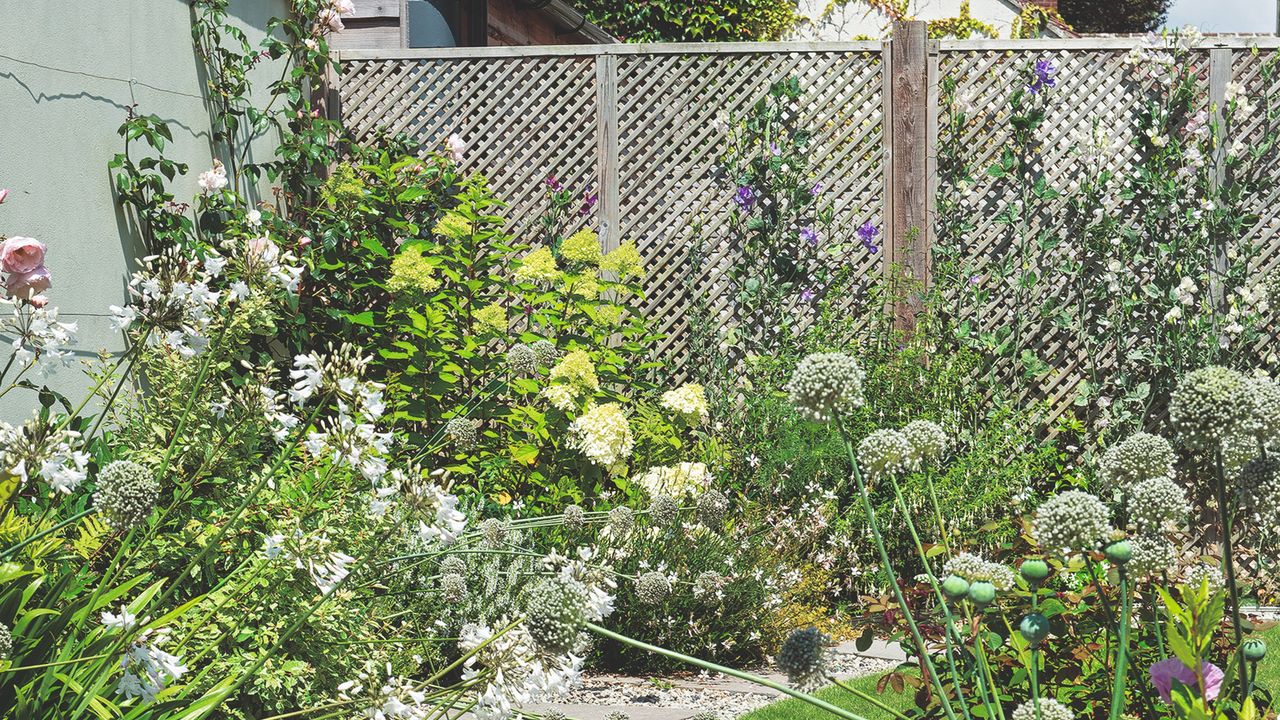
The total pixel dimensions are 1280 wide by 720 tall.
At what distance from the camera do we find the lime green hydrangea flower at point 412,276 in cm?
477

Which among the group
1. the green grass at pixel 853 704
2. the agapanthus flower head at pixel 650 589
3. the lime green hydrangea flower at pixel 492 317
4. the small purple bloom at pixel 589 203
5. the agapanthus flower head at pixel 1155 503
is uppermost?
the small purple bloom at pixel 589 203

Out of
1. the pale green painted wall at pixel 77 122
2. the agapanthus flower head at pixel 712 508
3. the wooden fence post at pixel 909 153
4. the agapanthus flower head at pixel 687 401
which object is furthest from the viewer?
the wooden fence post at pixel 909 153

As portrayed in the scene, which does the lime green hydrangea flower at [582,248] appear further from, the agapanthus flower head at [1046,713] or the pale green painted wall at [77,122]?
the agapanthus flower head at [1046,713]

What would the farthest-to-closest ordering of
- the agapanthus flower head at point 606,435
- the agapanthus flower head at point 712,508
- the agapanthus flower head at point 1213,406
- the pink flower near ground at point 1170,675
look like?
1. the agapanthus flower head at point 606,435
2. the agapanthus flower head at point 712,508
3. the pink flower near ground at point 1170,675
4. the agapanthus flower head at point 1213,406

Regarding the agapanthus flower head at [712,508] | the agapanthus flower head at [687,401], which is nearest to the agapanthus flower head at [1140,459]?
the agapanthus flower head at [712,508]

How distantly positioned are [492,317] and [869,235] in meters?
1.94

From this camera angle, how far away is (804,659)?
1.41m

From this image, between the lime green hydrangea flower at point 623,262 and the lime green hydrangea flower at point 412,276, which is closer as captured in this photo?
the lime green hydrangea flower at point 412,276

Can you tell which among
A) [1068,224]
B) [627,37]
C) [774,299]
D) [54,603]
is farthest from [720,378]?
[627,37]

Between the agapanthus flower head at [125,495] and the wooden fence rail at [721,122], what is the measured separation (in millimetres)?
4013

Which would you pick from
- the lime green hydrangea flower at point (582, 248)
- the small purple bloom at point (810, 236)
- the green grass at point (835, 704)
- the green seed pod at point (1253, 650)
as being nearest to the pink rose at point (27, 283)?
the lime green hydrangea flower at point (582, 248)

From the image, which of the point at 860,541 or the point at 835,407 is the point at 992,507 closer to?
the point at 860,541

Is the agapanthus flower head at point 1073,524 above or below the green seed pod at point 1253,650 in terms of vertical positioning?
above

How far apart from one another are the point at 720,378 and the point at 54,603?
3.63 metres
